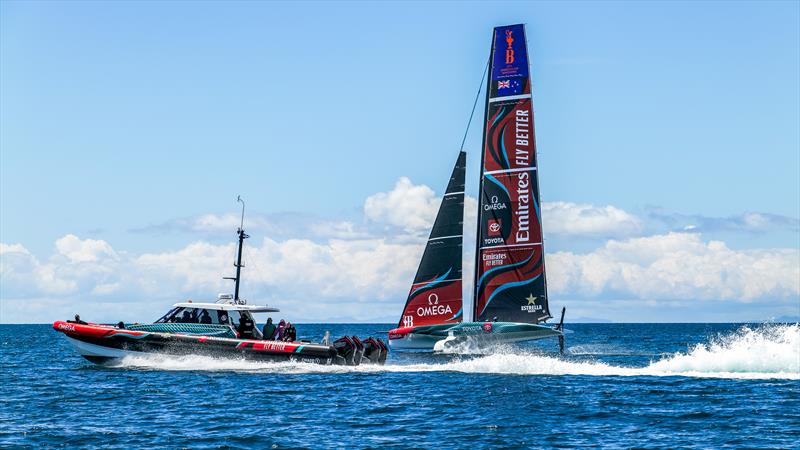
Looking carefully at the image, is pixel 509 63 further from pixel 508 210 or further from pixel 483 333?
pixel 483 333

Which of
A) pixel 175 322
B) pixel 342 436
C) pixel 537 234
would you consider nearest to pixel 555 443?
pixel 342 436

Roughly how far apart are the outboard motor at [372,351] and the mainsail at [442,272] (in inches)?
579

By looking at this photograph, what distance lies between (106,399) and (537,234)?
28.3 meters

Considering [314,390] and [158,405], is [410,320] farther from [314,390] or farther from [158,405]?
[158,405]

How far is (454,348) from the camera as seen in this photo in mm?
49344

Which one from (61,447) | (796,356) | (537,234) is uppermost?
(537,234)

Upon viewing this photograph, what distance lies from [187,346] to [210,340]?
103 cm

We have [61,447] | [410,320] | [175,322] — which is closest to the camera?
[61,447]

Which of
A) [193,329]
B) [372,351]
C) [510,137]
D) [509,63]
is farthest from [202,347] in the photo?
[509,63]

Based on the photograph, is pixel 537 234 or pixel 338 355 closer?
pixel 338 355

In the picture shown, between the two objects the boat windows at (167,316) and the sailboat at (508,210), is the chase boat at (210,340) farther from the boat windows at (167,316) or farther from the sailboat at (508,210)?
the sailboat at (508,210)

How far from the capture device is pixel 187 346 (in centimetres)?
3819

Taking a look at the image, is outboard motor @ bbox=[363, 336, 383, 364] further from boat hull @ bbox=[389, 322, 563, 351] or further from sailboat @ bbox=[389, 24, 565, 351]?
sailboat @ bbox=[389, 24, 565, 351]

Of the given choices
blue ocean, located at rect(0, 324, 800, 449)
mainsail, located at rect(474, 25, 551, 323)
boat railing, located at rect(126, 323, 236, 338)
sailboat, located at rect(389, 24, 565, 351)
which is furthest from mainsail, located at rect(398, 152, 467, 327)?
boat railing, located at rect(126, 323, 236, 338)
